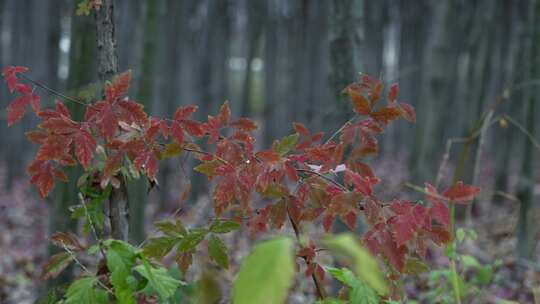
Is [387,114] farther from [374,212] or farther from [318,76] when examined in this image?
[318,76]

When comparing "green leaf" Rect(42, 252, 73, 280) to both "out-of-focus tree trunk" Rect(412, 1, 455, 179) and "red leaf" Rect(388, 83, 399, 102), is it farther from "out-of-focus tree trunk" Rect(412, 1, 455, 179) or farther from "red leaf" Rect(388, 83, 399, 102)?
"out-of-focus tree trunk" Rect(412, 1, 455, 179)

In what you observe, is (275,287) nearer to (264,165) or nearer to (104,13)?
(264,165)

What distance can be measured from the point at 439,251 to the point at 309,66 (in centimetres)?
1256

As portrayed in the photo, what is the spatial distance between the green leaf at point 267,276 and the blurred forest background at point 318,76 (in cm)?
103

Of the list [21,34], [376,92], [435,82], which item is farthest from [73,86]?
[21,34]

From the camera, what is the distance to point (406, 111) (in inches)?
61.2

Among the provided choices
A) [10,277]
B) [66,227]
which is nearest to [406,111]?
[66,227]

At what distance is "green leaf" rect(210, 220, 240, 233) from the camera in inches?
59.6

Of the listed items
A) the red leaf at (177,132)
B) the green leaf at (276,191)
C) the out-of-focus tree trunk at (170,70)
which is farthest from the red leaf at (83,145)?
the out-of-focus tree trunk at (170,70)

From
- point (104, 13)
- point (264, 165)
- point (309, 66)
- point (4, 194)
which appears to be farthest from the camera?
point (309, 66)

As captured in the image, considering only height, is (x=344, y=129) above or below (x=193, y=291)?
above

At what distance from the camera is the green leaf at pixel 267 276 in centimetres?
58

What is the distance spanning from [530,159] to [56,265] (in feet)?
12.9

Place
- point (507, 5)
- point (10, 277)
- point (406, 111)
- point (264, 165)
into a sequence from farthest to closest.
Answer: point (507, 5) < point (10, 277) < point (406, 111) < point (264, 165)
